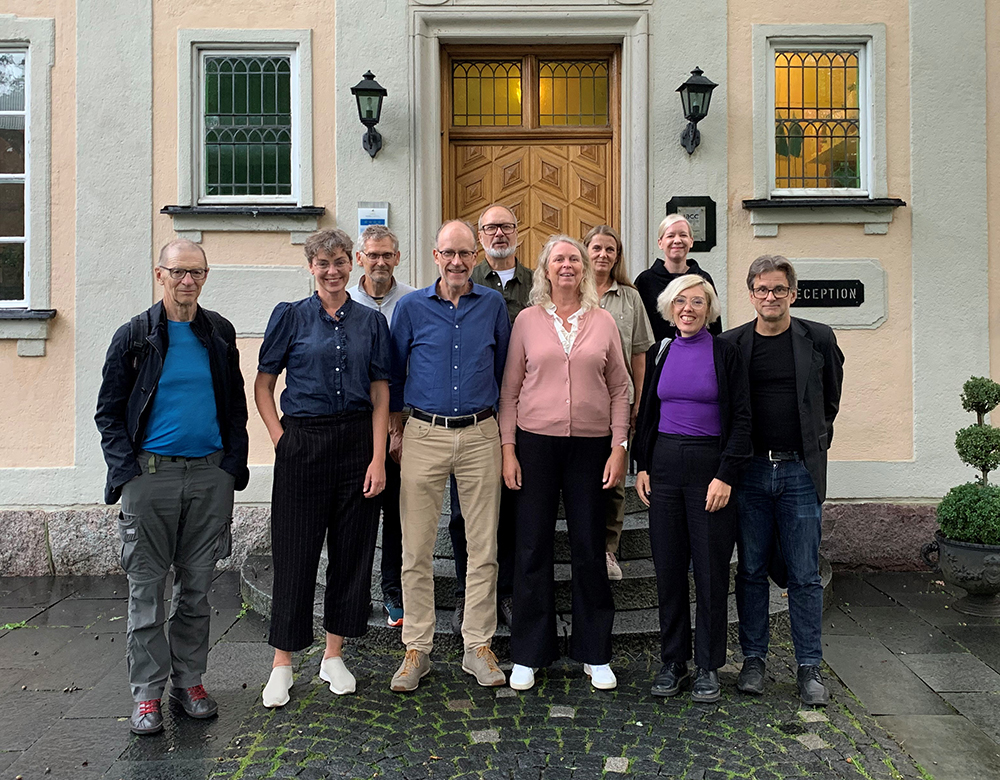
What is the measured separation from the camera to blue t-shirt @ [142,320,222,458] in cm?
351

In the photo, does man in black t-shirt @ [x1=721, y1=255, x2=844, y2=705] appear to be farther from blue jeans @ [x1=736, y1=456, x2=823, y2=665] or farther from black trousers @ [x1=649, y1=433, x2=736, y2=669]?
black trousers @ [x1=649, y1=433, x2=736, y2=669]

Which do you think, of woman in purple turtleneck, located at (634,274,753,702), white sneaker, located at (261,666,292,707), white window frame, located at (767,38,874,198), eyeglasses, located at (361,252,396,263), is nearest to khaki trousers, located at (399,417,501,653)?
white sneaker, located at (261,666,292,707)

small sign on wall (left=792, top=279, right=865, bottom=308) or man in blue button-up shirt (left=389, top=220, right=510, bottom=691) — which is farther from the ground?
small sign on wall (left=792, top=279, right=865, bottom=308)

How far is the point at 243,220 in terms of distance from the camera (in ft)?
20.1

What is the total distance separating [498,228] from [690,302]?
1.12 metres

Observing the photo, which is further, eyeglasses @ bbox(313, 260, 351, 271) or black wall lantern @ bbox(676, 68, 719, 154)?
black wall lantern @ bbox(676, 68, 719, 154)

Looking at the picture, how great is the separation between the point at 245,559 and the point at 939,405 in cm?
517

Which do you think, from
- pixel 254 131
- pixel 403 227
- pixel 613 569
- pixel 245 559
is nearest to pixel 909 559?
pixel 613 569

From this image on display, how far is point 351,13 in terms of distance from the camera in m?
6.15

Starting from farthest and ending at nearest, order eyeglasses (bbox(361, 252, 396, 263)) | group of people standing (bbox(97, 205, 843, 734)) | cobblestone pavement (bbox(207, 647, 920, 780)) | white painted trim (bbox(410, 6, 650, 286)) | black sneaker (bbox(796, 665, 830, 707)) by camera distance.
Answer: white painted trim (bbox(410, 6, 650, 286)) < eyeglasses (bbox(361, 252, 396, 263)) < black sneaker (bbox(796, 665, 830, 707)) < group of people standing (bbox(97, 205, 843, 734)) < cobblestone pavement (bbox(207, 647, 920, 780))

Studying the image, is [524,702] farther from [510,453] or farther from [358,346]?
[358,346]

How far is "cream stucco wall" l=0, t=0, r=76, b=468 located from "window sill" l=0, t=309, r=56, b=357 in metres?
0.04

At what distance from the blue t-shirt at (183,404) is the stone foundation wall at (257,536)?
2.66 metres

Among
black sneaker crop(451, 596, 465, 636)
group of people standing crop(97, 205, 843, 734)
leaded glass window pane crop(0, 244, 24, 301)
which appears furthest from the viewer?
leaded glass window pane crop(0, 244, 24, 301)
